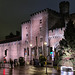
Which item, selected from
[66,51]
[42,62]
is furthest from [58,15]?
[66,51]

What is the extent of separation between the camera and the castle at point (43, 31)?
4143 centimetres

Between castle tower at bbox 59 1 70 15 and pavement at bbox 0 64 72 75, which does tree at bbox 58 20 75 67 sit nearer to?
pavement at bbox 0 64 72 75

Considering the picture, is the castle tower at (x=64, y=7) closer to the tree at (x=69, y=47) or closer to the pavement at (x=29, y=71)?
the tree at (x=69, y=47)

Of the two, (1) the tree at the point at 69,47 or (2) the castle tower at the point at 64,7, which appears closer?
(1) the tree at the point at 69,47

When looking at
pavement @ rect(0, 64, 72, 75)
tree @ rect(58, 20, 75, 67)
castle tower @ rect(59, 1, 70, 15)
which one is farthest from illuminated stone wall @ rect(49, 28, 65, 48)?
pavement @ rect(0, 64, 72, 75)

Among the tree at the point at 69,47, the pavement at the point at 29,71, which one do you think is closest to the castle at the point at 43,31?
the tree at the point at 69,47

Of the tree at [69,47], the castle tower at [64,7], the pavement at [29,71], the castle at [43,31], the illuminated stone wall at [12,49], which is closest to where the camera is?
the pavement at [29,71]

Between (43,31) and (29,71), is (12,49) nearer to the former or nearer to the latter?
(43,31)

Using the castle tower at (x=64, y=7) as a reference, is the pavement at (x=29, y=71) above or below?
below

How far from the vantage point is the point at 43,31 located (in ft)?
145

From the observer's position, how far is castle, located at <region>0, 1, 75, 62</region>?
136 ft

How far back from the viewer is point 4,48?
60688mm

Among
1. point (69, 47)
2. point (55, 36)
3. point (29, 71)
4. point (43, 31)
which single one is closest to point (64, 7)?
point (43, 31)

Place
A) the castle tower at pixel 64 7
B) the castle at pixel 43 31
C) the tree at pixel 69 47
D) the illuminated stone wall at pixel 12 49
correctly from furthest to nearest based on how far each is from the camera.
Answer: the illuminated stone wall at pixel 12 49
the castle tower at pixel 64 7
the castle at pixel 43 31
the tree at pixel 69 47
